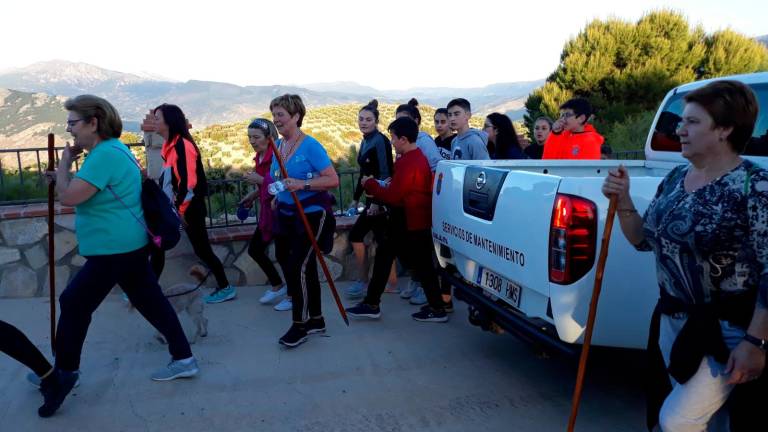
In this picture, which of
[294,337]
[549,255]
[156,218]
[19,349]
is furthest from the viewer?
[294,337]

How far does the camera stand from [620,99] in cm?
2103

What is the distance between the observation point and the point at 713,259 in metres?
2.06

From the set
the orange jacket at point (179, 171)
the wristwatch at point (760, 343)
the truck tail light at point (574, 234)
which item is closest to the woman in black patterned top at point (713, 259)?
the wristwatch at point (760, 343)

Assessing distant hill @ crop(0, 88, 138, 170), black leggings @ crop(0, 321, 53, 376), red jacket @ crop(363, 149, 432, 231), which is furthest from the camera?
distant hill @ crop(0, 88, 138, 170)

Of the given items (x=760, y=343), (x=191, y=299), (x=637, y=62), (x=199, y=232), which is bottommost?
(x=191, y=299)

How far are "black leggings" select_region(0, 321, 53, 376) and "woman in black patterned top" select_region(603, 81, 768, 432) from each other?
3.16m

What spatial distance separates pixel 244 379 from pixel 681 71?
70.9 feet

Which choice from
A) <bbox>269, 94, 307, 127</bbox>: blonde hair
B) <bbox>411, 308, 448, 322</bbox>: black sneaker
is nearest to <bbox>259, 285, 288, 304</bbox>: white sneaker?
<bbox>411, 308, 448, 322</bbox>: black sneaker

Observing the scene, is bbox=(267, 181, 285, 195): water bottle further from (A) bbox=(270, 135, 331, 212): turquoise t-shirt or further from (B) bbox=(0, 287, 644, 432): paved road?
(B) bbox=(0, 287, 644, 432): paved road

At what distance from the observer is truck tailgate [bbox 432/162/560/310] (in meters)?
3.23

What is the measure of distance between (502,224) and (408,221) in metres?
1.62

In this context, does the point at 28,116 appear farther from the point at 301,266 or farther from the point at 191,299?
the point at 301,266

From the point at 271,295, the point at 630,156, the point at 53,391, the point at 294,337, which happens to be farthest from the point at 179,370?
the point at 630,156

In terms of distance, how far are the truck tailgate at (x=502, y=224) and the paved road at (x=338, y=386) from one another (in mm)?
522
